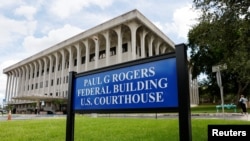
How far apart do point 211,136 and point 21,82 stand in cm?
6664

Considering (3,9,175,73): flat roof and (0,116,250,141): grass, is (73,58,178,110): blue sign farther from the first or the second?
(3,9,175,73): flat roof

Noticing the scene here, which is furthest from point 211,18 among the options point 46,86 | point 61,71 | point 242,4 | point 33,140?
point 46,86

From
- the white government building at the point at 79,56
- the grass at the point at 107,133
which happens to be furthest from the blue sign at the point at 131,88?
the white government building at the point at 79,56

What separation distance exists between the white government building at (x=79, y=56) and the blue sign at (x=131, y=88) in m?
27.5

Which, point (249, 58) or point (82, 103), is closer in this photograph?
point (82, 103)

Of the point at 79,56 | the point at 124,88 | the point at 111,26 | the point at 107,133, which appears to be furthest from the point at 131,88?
the point at 79,56

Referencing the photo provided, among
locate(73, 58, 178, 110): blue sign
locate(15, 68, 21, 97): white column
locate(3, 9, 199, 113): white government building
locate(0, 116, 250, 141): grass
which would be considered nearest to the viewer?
locate(73, 58, 178, 110): blue sign

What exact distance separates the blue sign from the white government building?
2746cm

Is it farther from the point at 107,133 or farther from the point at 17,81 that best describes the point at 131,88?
the point at 17,81

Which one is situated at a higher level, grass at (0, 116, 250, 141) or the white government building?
the white government building

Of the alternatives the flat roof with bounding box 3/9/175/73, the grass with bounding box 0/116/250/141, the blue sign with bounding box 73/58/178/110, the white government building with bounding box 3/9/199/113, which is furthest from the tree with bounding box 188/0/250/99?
the flat roof with bounding box 3/9/175/73

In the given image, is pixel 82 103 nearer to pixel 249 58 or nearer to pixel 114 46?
pixel 249 58

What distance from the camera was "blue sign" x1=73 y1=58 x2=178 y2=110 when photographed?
2686mm

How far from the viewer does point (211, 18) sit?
8047 mm
